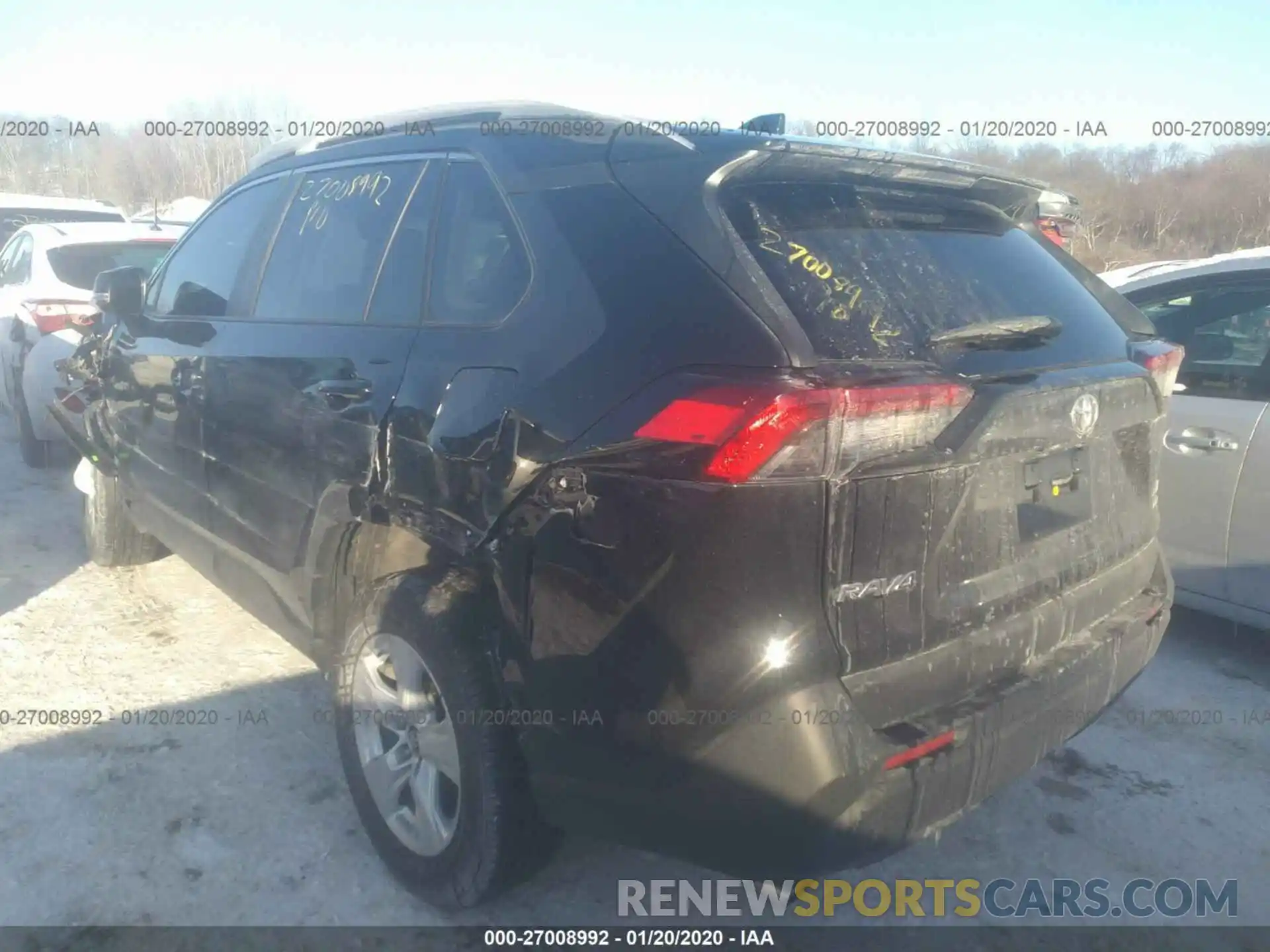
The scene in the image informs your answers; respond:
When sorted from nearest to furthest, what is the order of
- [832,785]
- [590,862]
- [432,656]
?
[832,785] → [432,656] → [590,862]

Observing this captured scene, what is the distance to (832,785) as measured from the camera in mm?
1867

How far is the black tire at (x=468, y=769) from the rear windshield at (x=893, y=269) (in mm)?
1052

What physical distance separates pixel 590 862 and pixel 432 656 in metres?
0.87

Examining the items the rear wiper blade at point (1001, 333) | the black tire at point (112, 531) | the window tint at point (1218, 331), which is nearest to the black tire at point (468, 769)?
the rear wiper blade at point (1001, 333)

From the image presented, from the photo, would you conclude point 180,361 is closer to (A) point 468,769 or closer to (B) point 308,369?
(B) point 308,369

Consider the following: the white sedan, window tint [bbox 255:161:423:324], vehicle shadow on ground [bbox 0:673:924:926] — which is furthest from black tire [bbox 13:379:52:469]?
window tint [bbox 255:161:423:324]

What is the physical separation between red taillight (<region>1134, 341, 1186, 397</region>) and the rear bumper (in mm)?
891

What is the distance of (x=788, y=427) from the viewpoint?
1.80 m

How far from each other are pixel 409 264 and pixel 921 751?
5.89 feet

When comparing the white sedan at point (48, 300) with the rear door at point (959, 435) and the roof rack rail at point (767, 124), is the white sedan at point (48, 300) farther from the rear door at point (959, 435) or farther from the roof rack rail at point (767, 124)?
the rear door at point (959, 435)

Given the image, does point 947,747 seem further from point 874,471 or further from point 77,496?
point 77,496

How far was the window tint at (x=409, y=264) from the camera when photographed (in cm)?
267

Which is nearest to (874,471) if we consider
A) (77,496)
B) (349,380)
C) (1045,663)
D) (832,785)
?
(832,785)

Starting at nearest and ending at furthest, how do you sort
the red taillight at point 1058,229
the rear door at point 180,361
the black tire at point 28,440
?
the red taillight at point 1058,229, the rear door at point 180,361, the black tire at point 28,440
